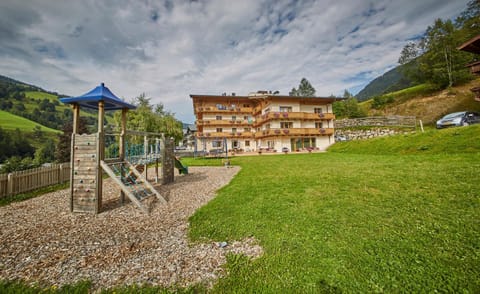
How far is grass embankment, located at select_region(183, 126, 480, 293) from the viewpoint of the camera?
225 cm

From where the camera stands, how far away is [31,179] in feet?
27.5

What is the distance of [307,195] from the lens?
5.80 meters

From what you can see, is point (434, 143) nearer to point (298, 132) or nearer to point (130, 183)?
point (298, 132)

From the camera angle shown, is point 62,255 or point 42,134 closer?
point 62,255

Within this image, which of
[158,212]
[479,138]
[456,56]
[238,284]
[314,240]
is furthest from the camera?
[456,56]

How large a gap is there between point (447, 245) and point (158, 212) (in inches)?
244

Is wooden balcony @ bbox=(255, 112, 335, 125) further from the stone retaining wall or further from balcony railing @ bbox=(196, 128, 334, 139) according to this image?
the stone retaining wall

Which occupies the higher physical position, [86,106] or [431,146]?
[86,106]

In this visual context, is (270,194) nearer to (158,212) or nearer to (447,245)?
(158,212)

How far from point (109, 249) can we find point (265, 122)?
98.4 feet

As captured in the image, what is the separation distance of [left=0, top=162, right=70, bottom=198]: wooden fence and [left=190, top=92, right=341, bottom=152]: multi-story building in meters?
19.3

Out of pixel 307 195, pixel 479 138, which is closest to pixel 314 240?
pixel 307 195

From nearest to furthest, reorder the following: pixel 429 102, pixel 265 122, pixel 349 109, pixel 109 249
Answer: pixel 109 249
pixel 429 102
pixel 265 122
pixel 349 109

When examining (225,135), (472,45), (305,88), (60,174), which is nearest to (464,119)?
(472,45)
